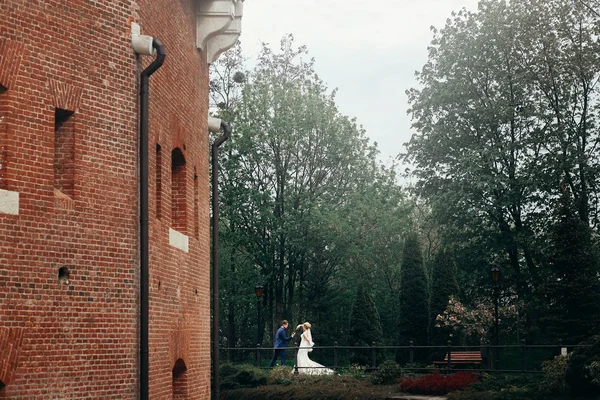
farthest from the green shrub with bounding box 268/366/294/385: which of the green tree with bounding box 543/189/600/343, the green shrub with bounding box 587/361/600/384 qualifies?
the green shrub with bounding box 587/361/600/384

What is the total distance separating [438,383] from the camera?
85.0 ft

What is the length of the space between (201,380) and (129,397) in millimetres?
5235

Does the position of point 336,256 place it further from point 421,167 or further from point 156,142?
point 156,142

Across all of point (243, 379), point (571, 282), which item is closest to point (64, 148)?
point (243, 379)

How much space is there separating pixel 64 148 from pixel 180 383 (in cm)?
600

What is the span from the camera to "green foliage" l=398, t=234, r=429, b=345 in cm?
4559

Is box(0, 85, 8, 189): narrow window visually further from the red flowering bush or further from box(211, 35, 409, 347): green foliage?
box(211, 35, 409, 347): green foliage

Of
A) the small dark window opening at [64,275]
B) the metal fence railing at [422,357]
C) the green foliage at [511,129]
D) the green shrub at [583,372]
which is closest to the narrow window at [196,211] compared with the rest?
the small dark window opening at [64,275]

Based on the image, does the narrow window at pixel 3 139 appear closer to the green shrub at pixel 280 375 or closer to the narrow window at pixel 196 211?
the narrow window at pixel 196 211

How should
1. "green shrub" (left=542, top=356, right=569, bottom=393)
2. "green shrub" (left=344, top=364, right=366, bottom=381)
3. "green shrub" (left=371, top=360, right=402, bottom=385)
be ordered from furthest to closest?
1. "green shrub" (left=344, top=364, right=366, bottom=381)
2. "green shrub" (left=371, top=360, right=402, bottom=385)
3. "green shrub" (left=542, top=356, right=569, bottom=393)

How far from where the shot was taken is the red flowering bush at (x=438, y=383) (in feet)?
84.0

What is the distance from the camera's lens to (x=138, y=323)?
44.5ft

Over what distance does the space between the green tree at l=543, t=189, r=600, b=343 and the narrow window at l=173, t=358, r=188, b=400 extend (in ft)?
51.8

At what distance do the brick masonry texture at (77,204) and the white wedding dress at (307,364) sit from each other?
15400mm
